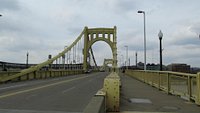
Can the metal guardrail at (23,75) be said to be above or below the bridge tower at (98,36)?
below

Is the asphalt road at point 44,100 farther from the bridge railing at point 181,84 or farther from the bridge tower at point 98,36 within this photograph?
the bridge tower at point 98,36

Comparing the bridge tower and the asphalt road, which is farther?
the bridge tower

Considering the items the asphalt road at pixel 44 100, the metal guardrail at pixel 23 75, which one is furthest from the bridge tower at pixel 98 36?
the asphalt road at pixel 44 100

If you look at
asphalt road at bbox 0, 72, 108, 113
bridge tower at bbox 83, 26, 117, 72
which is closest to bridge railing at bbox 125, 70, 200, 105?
asphalt road at bbox 0, 72, 108, 113

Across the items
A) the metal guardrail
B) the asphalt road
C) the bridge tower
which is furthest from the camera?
the bridge tower

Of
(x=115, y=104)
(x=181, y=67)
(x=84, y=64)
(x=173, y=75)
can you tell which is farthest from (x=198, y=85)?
(x=84, y=64)

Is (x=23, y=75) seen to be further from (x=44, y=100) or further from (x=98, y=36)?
(x=98, y=36)

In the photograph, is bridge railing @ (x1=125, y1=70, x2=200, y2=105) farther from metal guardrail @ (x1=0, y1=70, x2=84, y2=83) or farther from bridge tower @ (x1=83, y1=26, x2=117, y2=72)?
bridge tower @ (x1=83, y1=26, x2=117, y2=72)

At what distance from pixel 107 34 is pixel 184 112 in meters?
113

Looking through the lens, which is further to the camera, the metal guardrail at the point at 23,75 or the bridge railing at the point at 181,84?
the metal guardrail at the point at 23,75

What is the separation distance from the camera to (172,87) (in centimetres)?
1886

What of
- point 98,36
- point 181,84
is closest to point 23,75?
point 181,84

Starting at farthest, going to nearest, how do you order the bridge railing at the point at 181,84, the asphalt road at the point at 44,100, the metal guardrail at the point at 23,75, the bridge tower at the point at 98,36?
the bridge tower at the point at 98,36, the metal guardrail at the point at 23,75, the bridge railing at the point at 181,84, the asphalt road at the point at 44,100

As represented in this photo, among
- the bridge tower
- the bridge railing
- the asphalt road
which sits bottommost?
the asphalt road
